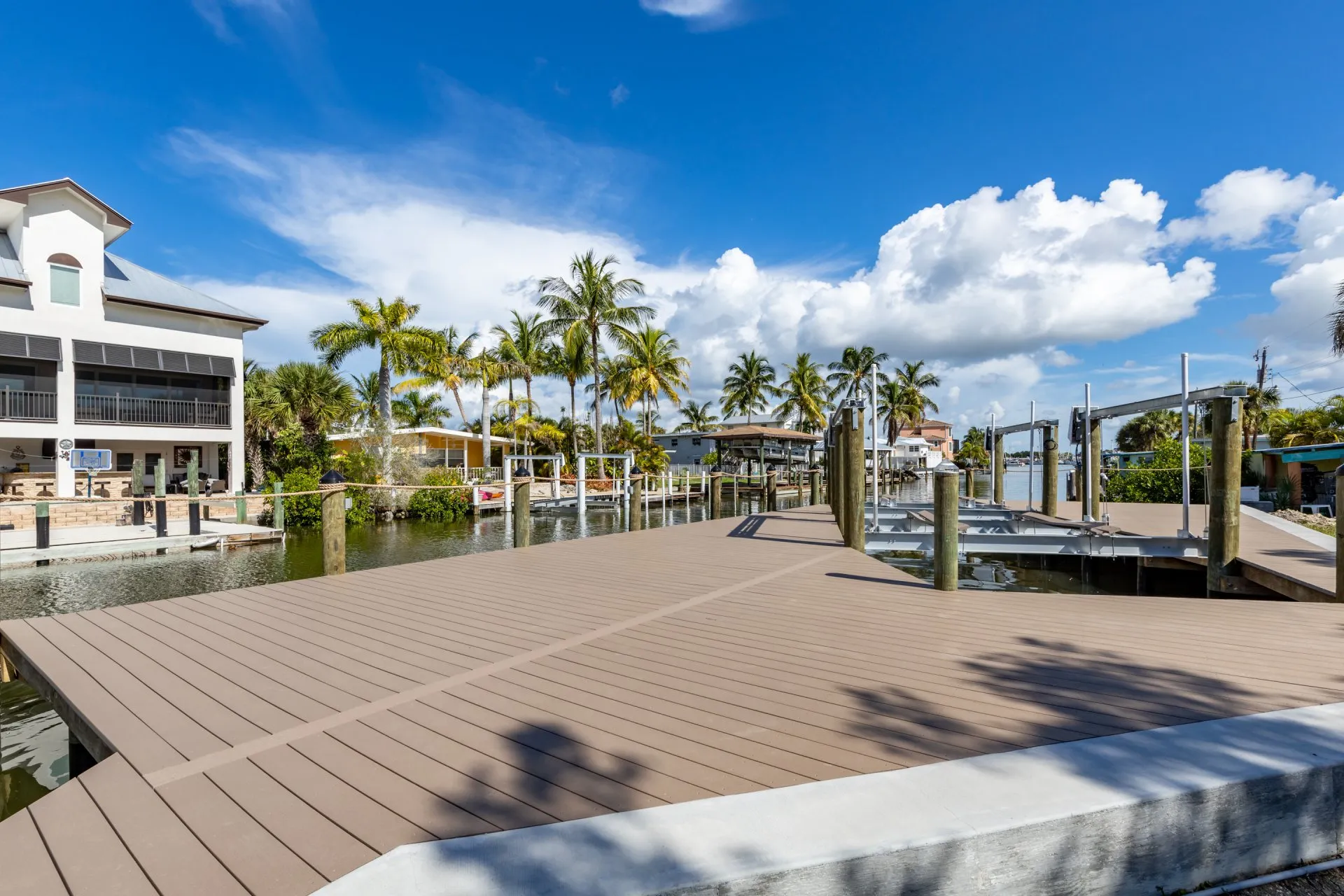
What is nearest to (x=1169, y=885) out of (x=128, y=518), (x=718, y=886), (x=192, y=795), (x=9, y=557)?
(x=718, y=886)

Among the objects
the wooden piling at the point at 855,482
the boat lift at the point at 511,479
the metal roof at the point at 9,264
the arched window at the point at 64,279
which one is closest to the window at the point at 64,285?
the arched window at the point at 64,279

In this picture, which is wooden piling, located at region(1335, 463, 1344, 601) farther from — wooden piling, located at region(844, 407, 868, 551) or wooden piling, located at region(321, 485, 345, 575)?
wooden piling, located at region(321, 485, 345, 575)

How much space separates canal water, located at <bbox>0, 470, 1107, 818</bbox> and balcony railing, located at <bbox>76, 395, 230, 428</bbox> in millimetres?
7019

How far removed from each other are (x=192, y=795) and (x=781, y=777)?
2312mm

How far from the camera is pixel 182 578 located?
41.3 feet

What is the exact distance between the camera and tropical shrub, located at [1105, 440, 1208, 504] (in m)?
18.4

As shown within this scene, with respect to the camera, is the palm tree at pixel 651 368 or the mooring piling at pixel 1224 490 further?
the palm tree at pixel 651 368

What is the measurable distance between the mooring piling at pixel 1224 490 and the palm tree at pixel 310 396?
2857 centimetres

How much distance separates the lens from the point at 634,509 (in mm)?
14078

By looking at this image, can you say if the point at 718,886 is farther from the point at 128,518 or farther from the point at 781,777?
the point at 128,518

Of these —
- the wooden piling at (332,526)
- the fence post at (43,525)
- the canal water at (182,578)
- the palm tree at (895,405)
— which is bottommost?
the canal water at (182,578)

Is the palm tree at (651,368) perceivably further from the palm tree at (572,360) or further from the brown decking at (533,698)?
the brown decking at (533,698)

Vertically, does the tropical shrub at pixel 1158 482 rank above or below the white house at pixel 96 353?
below

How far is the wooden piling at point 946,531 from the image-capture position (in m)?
6.17
